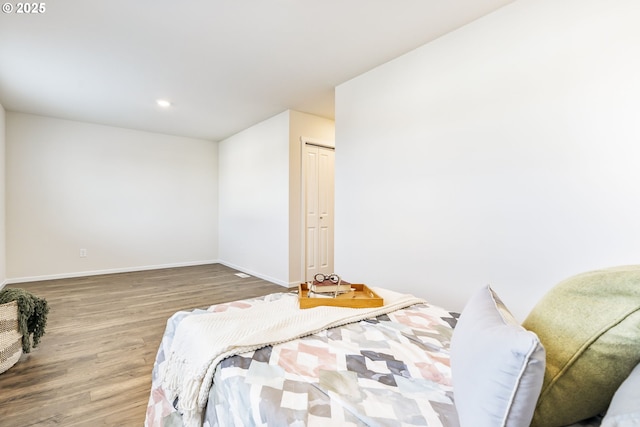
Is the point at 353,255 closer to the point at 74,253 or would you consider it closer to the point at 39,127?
the point at 74,253

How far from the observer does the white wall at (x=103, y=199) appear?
437 centimetres

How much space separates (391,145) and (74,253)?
5.06 meters

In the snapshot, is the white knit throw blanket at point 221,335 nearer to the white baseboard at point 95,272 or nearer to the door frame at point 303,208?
the door frame at point 303,208

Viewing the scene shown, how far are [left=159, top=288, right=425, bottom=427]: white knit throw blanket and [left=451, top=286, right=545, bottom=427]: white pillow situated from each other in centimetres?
71

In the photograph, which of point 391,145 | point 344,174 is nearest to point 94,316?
point 344,174

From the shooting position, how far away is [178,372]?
4.01 ft

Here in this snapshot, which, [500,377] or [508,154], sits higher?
[508,154]

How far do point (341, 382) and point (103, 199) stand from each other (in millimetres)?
5433

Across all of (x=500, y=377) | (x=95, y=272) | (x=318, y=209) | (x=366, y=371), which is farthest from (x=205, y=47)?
(x=95, y=272)

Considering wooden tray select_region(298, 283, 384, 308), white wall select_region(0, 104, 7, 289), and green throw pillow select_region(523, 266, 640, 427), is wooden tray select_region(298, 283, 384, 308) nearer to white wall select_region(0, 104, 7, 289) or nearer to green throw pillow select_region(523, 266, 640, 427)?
green throw pillow select_region(523, 266, 640, 427)

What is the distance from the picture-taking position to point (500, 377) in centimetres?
59

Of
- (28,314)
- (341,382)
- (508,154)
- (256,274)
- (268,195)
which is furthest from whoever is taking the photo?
(256,274)

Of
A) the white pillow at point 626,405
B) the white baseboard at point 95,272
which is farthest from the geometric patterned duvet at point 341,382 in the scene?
the white baseboard at point 95,272

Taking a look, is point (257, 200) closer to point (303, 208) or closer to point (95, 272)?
point (303, 208)
